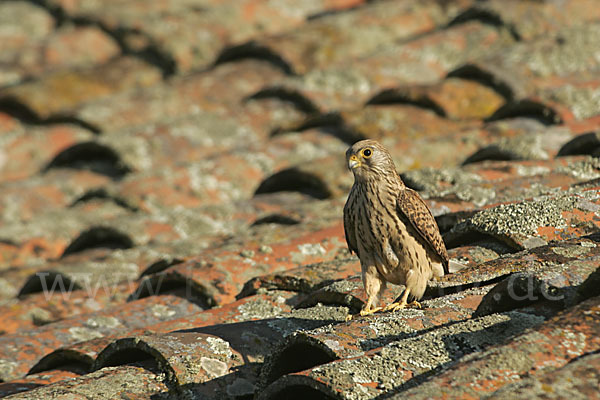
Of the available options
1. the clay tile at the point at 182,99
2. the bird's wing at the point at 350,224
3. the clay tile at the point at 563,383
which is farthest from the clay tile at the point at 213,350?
the clay tile at the point at 182,99

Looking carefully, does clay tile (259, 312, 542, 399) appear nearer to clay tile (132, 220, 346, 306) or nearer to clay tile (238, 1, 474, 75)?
clay tile (132, 220, 346, 306)

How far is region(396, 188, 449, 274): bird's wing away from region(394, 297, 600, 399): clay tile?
1.17 metres

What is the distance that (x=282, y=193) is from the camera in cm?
593

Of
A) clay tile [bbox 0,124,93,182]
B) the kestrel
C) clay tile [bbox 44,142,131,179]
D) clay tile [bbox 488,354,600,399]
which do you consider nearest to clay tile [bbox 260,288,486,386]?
the kestrel

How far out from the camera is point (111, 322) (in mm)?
4133

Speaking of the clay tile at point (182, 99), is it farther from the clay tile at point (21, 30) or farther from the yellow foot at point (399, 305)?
the yellow foot at point (399, 305)

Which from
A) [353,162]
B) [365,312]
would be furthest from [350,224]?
[365,312]

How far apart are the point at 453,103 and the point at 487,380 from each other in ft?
15.0

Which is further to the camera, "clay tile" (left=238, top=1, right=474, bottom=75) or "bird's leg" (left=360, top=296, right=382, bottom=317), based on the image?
"clay tile" (left=238, top=1, right=474, bottom=75)

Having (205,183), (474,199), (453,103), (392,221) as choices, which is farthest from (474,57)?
(392,221)

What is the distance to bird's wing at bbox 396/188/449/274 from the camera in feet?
11.7

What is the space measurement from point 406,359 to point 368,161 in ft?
4.61

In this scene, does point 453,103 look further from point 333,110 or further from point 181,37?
point 181,37

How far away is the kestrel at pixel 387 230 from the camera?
3.60m
